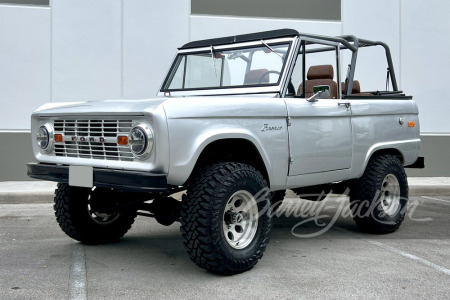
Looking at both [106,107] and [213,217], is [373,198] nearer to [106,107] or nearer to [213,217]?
[213,217]

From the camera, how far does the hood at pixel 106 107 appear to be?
4.22 meters

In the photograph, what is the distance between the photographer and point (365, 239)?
5996 mm

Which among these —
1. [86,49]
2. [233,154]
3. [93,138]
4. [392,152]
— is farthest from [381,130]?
[86,49]

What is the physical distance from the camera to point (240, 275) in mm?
4492

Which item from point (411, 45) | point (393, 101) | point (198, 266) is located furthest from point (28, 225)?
point (411, 45)

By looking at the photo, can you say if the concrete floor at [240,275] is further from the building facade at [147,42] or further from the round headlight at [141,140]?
the building facade at [147,42]

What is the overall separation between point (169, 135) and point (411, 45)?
30.0ft

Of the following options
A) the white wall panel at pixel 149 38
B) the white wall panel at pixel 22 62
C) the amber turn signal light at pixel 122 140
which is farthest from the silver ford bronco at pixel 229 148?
the white wall panel at pixel 22 62

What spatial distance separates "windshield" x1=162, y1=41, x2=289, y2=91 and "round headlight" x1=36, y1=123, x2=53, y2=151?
162 centimetres

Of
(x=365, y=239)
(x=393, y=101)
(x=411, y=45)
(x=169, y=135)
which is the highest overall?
(x=411, y=45)

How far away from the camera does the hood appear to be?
4221mm

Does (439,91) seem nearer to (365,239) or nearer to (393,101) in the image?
(393,101)

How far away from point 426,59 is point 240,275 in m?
9.00

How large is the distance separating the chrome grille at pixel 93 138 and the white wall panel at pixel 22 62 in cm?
620
